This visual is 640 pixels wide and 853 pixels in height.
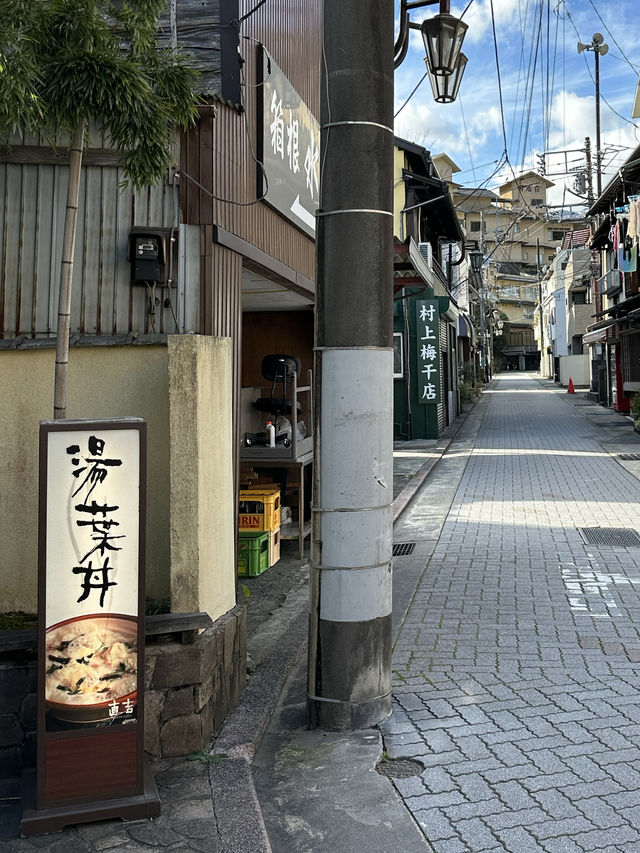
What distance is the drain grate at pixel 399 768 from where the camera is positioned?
4309 mm

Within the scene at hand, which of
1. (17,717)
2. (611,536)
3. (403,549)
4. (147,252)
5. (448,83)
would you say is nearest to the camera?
(17,717)

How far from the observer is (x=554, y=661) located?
19.4ft

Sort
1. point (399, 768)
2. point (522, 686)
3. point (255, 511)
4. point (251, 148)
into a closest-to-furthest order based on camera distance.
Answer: point (399, 768) < point (522, 686) < point (251, 148) < point (255, 511)

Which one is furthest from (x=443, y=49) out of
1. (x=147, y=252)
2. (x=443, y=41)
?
(x=147, y=252)

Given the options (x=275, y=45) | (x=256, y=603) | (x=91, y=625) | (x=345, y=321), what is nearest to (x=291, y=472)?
(x=256, y=603)

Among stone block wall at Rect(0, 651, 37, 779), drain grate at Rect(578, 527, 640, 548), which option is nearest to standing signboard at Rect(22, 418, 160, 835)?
stone block wall at Rect(0, 651, 37, 779)

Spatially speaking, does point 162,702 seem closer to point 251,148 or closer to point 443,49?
point 251,148

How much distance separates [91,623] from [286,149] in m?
5.71

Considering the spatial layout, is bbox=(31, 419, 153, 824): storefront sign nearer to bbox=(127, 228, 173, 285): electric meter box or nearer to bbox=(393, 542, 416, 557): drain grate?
bbox=(127, 228, 173, 285): electric meter box

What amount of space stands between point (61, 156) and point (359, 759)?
4.38 m

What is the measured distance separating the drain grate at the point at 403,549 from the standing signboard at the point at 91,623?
601cm

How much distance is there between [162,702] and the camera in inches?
183

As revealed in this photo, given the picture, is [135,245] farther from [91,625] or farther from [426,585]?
[426,585]

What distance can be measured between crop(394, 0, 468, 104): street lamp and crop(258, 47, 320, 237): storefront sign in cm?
146
